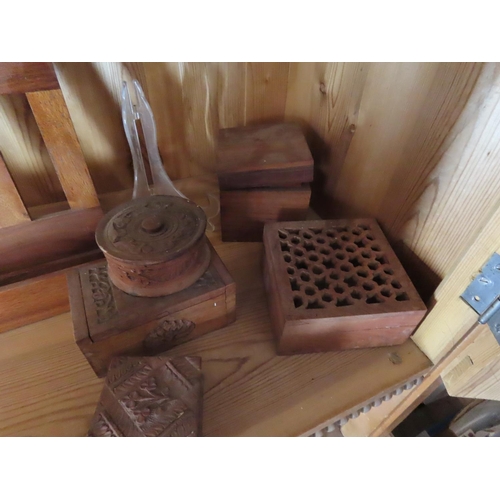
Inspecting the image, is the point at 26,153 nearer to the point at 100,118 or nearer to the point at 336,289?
the point at 100,118

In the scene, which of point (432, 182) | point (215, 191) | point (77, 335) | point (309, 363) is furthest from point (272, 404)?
point (215, 191)

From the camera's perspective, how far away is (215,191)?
932 mm

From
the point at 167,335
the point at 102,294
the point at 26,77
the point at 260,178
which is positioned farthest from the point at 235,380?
the point at 26,77

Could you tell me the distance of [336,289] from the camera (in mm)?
635

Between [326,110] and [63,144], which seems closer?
[63,144]

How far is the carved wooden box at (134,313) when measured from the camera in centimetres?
55

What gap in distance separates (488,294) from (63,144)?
0.65m

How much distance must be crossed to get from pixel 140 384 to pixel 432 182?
54 cm

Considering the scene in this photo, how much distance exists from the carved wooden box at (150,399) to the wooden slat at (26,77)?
401 millimetres

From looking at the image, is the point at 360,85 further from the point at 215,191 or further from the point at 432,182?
the point at 215,191

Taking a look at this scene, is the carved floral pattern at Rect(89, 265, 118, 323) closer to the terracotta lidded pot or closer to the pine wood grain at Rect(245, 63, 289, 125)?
the terracotta lidded pot

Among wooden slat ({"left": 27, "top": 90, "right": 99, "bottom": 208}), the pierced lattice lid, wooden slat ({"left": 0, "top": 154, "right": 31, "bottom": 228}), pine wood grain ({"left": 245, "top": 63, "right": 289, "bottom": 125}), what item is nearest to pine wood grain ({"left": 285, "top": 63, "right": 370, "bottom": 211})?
pine wood grain ({"left": 245, "top": 63, "right": 289, "bottom": 125})

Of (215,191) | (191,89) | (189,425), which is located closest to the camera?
(189,425)

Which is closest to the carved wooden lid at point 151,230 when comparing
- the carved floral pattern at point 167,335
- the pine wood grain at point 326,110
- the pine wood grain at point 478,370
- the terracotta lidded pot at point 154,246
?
the terracotta lidded pot at point 154,246
